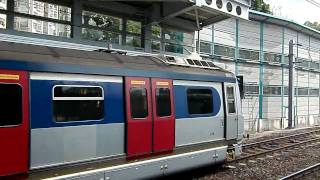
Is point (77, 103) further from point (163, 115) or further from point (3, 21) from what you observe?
point (3, 21)

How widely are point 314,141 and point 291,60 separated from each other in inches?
436

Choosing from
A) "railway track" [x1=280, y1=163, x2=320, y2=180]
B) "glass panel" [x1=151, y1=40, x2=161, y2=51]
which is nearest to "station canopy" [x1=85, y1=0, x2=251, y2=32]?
"glass panel" [x1=151, y1=40, x2=161, y2=51]

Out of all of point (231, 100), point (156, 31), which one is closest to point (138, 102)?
point (231, 100)

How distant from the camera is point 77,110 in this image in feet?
26.7

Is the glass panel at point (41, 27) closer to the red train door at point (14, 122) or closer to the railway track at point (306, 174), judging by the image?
the red train door at point (14, 122)

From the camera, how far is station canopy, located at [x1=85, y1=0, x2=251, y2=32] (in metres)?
15.7

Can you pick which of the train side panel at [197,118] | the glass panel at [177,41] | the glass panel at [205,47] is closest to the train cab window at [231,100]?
the train side panel at [197,118]

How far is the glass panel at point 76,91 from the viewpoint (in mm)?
7881

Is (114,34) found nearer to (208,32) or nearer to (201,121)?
(201,121)

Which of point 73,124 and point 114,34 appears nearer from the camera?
point 73,124

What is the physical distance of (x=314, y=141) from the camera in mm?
21922

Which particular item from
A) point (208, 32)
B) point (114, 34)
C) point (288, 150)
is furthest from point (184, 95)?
point (208, 32)

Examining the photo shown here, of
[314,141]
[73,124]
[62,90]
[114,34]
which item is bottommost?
[314,141]

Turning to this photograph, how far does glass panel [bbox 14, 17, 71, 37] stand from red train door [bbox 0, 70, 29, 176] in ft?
18.9
